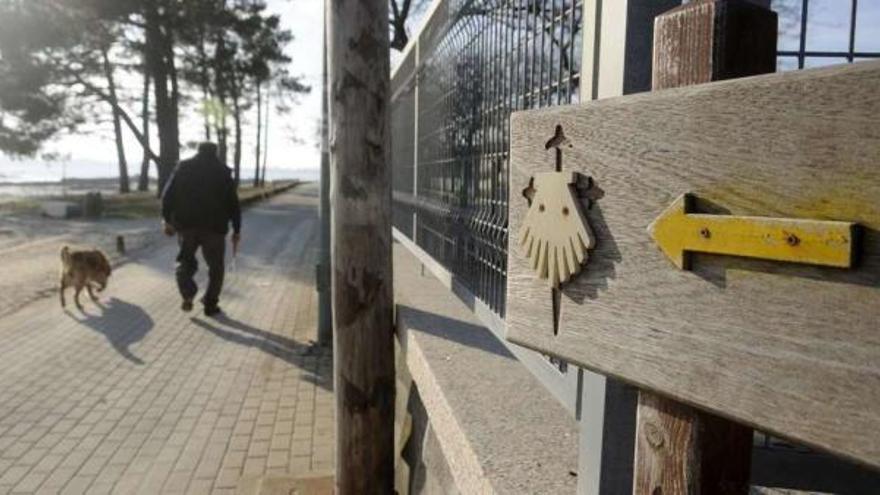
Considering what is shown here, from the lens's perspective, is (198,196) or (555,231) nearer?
(555,231)

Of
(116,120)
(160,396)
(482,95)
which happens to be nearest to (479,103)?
(482,95)

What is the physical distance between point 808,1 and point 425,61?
12.1 ft

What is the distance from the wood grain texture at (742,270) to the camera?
30.9 inches

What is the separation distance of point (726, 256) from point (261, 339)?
727cm

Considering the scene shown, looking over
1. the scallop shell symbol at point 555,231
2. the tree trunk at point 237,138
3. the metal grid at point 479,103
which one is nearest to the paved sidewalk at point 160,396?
the metal grid at point 479,103

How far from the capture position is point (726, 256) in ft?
3.04

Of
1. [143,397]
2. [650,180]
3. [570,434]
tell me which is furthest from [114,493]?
[650,180]

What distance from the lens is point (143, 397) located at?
5758mm

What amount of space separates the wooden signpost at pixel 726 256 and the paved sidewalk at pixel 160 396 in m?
3.60

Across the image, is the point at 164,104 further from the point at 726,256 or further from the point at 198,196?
the point at 726,256

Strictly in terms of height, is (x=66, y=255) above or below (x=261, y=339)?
above

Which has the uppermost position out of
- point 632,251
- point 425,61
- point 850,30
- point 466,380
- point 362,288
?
point 425,61

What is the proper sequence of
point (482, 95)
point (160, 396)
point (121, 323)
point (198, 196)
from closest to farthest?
1. point (482, 95)
2. point (160, 396)
3. point (121, 323)
4. point (198, 196)

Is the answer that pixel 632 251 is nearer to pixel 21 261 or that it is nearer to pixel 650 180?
pixel 650 180
